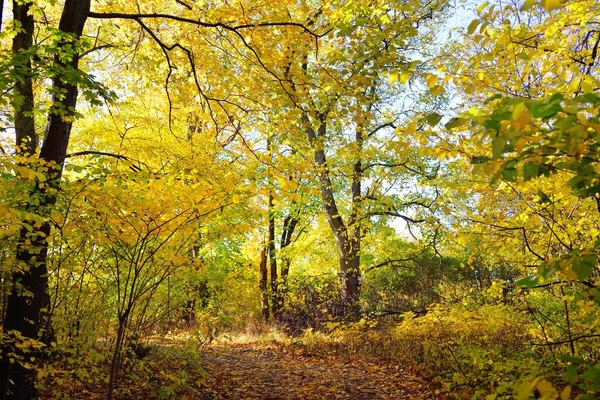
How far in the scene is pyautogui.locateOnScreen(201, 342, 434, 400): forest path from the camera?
600 cm

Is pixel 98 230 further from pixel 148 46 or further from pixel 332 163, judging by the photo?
pixel 332 163

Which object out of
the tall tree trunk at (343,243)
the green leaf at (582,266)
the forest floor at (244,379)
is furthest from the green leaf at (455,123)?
the tall tree trunk at (343,243)

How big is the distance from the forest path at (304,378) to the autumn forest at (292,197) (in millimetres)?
61

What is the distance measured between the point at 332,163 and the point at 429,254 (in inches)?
264

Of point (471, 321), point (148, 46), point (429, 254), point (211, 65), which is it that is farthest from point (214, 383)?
point (429, 254)

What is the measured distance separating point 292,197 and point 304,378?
4.75 meters

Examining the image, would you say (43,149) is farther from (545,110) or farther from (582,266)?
Result: (582,266)

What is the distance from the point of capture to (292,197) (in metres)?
3.55

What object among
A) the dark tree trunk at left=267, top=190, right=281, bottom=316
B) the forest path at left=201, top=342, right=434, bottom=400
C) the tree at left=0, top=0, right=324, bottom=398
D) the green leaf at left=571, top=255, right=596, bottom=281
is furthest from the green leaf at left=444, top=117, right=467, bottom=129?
the dark tree trunk at left=267, top=190, right=281, bottom=316

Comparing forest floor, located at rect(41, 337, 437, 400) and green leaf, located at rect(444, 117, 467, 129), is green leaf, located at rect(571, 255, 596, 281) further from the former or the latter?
forest floor, located at rect(41, 337, 437, 400)

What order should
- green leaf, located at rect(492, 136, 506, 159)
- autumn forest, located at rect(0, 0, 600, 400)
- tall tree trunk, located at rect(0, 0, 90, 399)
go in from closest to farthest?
green leaf, located at rect(492, 136, 506, 159)
autumn forest, located at rect(0, 0, 600, 400)
tall tree trunk, located at rect(0, 0, 90, 399)

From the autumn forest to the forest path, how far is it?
0.20 feet

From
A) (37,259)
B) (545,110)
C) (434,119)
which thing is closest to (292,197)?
(434,119)

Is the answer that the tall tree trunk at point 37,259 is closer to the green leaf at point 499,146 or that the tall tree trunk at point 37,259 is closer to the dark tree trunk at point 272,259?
the green leaf at point 499,146
